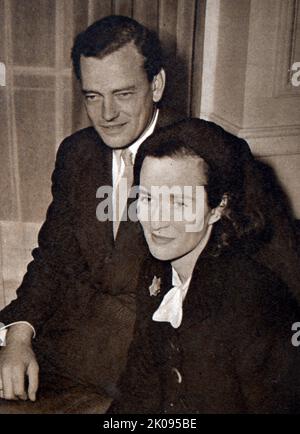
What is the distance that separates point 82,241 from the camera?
→ 57.8 inches

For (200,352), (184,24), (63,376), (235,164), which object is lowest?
(63,376)

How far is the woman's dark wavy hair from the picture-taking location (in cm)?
108

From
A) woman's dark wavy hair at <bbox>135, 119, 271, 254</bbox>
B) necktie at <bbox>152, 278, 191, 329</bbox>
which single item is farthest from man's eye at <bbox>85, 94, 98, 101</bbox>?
necktie at <bbox>152, 278, 191, 329</bbox>

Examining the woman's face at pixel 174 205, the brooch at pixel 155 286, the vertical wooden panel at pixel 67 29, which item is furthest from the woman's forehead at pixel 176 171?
the vertical wooden panel at pixel 67 29

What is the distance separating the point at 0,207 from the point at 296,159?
86 cm

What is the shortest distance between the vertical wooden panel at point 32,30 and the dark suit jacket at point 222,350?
755mm

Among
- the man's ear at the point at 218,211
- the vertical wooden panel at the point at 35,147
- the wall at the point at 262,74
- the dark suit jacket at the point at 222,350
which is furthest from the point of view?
the vertical wooden panel at the point at 35,147

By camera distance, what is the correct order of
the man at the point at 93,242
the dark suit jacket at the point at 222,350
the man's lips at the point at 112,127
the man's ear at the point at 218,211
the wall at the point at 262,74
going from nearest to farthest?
the dark suit jacket at the point at 222,350 < the man's ear at the point at 218,211 < the man at the point at 93,242 < the man's lips at the point at 112,127 < the wall at the point at 262,74

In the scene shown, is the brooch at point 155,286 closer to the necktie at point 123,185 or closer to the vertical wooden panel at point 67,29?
the necktie at point 123,185

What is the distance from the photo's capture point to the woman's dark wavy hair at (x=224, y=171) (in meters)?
1.08

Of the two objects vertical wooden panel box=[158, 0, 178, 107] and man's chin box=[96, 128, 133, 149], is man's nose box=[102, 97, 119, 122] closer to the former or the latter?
man's chin box=[96, 128, 133, 149]

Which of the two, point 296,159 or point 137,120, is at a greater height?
point 137,120
